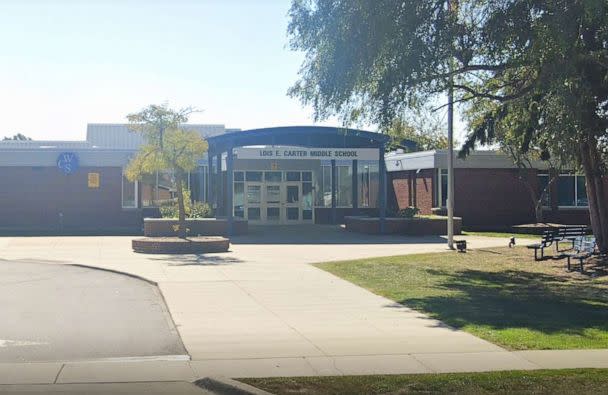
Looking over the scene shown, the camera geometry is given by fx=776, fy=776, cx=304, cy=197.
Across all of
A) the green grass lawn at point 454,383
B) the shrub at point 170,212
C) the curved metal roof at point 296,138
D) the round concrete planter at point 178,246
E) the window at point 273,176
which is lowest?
the green grass lawn at point 454,383

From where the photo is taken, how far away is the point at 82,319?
12.2 metres

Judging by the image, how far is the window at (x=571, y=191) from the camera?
3972 centimetres

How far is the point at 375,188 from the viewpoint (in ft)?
145

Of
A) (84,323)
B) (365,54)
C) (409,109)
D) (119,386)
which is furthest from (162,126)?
(119,386)

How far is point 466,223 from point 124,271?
23005 mm

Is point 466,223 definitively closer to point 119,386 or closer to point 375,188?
point 375,188

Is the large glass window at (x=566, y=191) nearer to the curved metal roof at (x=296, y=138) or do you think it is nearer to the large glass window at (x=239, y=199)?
the curved metal roof at (x=296, y=138)

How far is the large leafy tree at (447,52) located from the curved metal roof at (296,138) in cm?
1509

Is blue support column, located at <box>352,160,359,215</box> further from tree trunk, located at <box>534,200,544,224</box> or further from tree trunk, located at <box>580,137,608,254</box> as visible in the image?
tree trunk, located at <box>580,137,608,254</box>

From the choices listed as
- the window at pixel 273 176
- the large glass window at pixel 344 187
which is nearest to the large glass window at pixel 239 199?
the window at pixel 273 176

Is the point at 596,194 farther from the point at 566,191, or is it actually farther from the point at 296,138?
the point at 566,191

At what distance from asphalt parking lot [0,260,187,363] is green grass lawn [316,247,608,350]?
438 centimetres

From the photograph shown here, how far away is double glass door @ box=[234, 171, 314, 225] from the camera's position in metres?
43.4

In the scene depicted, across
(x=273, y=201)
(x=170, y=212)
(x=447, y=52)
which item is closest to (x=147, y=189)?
(x=170, y=212)
